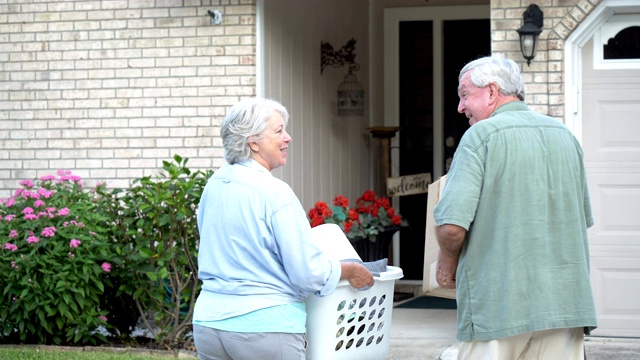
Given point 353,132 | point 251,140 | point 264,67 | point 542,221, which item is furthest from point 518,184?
point 353,132

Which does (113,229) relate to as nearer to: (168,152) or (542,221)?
(168,152)

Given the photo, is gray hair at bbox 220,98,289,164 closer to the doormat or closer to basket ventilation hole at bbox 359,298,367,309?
basket ventilation hole at bbox 359,298,367,309

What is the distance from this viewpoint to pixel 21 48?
8.97 meters

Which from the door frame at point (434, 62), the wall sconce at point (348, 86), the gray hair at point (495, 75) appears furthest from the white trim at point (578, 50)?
the gray hair at point (495, 75)

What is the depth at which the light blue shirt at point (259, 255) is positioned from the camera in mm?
3750

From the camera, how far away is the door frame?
10.7 meters

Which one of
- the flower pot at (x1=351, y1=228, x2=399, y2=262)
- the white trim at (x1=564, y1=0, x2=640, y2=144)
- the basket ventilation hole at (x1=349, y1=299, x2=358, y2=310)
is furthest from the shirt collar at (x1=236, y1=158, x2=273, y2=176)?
the flower pot at (x1=351, y1=228, x2=399, y2=262)

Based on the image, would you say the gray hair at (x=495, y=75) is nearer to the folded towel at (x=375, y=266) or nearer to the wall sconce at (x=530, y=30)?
the folded towel at (x=375, y=266)

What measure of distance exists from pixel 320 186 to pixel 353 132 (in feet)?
3.68

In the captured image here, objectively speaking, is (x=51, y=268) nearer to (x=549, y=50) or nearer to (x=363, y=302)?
(x=363, y=302)

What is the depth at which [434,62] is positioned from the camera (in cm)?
1077

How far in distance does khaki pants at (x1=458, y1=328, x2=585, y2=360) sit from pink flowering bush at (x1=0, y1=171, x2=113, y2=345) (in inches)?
152

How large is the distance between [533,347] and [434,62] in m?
7.08

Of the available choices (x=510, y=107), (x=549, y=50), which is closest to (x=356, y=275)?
(x=510, y=107)
